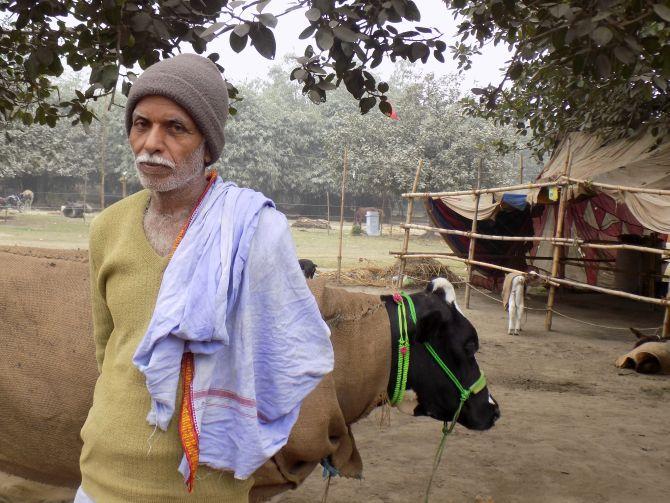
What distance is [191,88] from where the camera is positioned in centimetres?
141

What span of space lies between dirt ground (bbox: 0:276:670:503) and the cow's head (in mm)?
1129

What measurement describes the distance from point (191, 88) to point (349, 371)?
1301mm

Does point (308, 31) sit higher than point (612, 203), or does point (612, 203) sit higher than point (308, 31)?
point (308, 31)

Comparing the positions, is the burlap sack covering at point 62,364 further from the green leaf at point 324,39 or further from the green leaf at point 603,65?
the green leaf at point 603,65

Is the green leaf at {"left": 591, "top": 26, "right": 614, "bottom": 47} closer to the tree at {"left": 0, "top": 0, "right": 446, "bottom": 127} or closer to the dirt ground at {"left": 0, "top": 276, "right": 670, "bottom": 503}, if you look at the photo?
the tree at {"left": 0, "top": 0, "right": 446, "bottom": 127}

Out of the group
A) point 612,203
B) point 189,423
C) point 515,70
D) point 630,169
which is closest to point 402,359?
point 189,423

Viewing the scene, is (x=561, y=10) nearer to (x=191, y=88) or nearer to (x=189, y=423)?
(x=191, y=88)

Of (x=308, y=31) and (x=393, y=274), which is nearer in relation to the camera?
(x=308, y=31)

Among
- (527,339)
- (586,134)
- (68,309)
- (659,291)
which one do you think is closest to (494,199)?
(586,134)

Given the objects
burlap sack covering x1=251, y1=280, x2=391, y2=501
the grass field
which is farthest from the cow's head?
the grass field

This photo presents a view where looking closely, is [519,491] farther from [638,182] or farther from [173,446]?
[638,182]

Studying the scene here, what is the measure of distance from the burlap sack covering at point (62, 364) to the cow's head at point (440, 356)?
0.53ft

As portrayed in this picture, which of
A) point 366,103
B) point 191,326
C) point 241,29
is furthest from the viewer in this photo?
point 366,103

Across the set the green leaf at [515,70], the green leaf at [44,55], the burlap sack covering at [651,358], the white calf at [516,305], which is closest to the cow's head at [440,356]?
the green leaf at [515,70]
